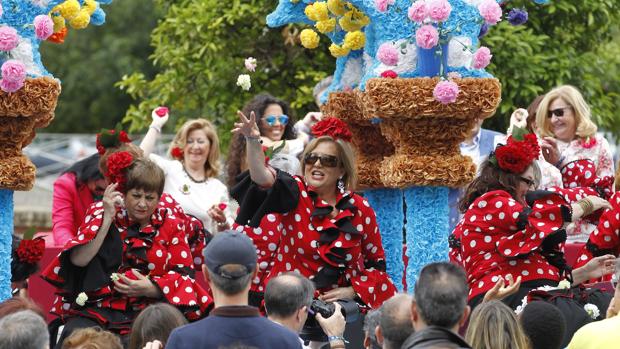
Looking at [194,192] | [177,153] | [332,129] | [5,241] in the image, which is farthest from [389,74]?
[177,153]

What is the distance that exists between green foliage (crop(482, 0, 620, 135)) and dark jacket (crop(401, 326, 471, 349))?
6.65 metres

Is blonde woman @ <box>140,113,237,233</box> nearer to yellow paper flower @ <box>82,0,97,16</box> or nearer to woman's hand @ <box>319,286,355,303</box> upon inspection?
yellow paper flower @ <box>82,0,97,16</box>

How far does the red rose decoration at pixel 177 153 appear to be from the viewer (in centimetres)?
942

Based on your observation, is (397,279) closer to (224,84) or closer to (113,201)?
(113,201)

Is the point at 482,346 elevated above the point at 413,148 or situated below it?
below

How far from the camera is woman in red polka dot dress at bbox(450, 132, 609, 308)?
7.42m

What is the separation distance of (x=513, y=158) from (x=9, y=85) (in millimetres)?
2791

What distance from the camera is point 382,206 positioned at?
28.2 feet

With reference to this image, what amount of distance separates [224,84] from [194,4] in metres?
0.77

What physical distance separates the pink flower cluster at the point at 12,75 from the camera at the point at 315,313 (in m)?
2.00

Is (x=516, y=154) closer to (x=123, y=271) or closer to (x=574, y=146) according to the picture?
(x=574, y=146)

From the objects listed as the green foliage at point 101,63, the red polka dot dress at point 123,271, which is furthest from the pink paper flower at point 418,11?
the green foliage at point 101,63

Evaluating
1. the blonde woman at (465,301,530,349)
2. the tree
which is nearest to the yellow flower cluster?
the blonde woman at (465,301,530,349)

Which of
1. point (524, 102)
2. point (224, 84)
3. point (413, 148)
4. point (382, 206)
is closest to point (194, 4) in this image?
point (224, 84)
